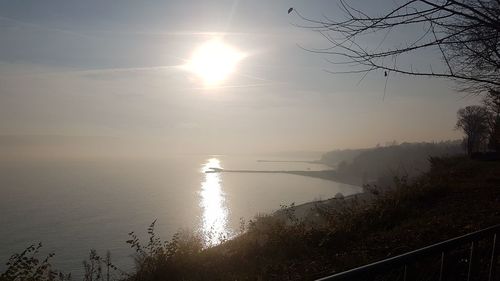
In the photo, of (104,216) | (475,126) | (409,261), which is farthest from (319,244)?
(104,216)

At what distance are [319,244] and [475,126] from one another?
2013 inches

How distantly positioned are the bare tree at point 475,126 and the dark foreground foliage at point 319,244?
43794 mm

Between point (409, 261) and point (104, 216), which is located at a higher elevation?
Answer: point (409, 261)

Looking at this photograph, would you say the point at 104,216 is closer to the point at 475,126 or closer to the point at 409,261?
the point at 475,126

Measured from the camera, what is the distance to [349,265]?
7.39 metres

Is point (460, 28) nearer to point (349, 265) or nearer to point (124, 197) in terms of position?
point (349, 265)

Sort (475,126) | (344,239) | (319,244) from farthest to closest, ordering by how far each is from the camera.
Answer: (475,126) → (344,239) → (319,244)

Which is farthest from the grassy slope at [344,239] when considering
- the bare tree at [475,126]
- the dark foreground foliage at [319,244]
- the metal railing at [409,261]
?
the bare tree at [475,126]

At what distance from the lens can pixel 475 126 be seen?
51031 millimetres

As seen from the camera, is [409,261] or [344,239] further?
[344,239]

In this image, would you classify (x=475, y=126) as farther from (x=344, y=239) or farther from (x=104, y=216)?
(x=104, y=216)

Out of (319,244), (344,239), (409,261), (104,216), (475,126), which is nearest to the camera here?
(409,261)

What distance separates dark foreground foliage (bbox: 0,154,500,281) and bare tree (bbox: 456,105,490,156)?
43794 millimetres

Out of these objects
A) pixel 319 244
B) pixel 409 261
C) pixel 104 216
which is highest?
pixel 409 261
